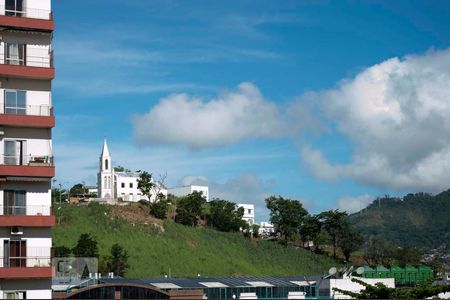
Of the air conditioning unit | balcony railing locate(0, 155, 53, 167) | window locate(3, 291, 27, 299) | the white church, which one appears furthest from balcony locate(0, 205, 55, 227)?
the white church

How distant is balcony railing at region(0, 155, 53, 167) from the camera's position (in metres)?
33.9

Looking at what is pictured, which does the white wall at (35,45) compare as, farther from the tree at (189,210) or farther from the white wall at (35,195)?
the tree at (189,210)

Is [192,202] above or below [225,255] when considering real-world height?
above

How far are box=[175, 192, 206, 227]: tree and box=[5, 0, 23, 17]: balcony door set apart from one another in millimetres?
100087

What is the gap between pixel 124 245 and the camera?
379 ft

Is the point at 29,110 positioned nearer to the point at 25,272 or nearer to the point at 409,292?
the point at 25,272

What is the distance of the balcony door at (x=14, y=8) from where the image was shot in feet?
114

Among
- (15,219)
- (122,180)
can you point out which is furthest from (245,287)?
(122,180)

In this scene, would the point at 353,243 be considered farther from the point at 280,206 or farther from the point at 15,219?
the point at 15,219

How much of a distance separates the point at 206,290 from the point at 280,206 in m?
70.5

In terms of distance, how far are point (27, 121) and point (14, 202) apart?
3.59 m

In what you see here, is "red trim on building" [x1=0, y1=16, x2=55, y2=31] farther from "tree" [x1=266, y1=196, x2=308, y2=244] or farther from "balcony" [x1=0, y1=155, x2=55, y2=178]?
"tree" [x1=266, y1=196, x2=308, y2=244]

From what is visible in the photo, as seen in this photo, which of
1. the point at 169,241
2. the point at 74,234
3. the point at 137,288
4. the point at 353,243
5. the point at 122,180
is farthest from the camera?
the point at 122,180

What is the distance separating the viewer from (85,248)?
101375 millimetres
